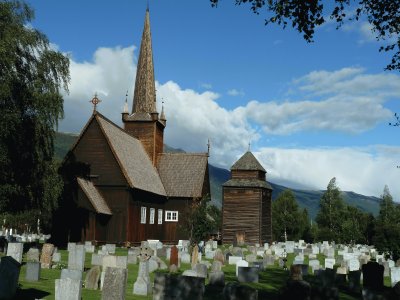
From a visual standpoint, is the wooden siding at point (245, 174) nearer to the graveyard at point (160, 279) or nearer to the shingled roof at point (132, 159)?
the shingled roof at point (132, 159)

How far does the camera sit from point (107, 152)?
3934 cm

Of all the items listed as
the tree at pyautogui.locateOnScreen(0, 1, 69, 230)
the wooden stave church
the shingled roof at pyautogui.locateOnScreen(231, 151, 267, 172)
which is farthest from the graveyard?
the shingled roof at pyautogui.locateOnScreen(231, 151, 267, 172)

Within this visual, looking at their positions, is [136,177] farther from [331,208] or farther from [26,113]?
[331,208]

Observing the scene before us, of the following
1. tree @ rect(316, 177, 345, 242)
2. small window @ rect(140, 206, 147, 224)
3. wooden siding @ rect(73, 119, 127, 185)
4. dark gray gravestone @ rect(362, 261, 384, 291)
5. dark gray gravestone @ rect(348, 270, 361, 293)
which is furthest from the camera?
tree @ rect(316, 177, 345, 242)

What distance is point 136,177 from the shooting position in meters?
40.9

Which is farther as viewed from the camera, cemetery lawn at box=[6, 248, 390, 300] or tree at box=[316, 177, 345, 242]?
tree at box=[316, 177, 345, 242]

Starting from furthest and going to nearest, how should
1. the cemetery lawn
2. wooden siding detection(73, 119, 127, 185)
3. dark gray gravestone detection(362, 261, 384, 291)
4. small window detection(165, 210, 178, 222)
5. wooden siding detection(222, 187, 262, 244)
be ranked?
1. wooden siding detection(222, 187, 262, 244)
2. small window detection(165, 210, 178, 222)
3. wooden siding detection(73, 119, 127, 185)
4. dark gray gravestone detection(362, 261, 384, 291)
5. the cemetery lawn

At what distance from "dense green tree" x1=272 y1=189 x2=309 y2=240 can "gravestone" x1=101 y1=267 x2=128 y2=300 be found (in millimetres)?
63935

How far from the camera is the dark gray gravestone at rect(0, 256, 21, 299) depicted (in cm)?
1262

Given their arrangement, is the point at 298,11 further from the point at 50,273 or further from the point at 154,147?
the point at 154,147

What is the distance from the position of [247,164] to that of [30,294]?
137ft

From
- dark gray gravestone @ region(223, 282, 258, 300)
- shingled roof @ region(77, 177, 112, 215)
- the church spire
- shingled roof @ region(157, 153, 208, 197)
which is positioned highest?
the church spire

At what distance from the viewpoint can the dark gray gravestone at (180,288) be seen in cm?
1315

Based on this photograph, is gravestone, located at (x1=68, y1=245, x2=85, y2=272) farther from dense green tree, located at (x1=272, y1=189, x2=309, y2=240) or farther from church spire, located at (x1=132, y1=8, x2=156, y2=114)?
dense green tree, located at (x1=272, y1=189, x2=309, y2=240)
